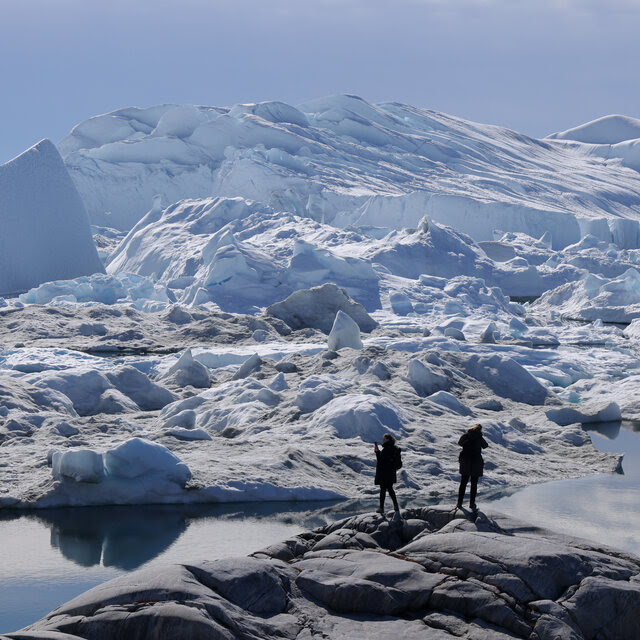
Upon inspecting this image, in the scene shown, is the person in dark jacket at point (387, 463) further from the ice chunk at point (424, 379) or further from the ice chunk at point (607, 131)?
the ice chunk at point (607, 131)

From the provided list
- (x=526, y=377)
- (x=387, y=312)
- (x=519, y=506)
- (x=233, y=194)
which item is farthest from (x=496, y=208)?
(x=519, y=506)

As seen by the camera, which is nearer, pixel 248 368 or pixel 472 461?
pixel 472 461

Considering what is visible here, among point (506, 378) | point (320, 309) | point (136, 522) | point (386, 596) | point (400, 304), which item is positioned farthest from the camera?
point (400, 304)

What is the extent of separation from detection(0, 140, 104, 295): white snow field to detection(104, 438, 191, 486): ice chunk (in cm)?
2685

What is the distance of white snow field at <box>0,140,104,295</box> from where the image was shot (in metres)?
36.1

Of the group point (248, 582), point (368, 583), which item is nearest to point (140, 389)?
point (248, 582)

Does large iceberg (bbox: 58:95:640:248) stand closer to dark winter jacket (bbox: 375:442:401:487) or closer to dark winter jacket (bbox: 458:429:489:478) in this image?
dark winter jacket (bbox: 375:442:401:487)

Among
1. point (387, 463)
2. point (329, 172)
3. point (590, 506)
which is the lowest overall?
point (590, 506)

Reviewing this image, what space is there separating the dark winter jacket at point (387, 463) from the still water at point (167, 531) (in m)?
2.08

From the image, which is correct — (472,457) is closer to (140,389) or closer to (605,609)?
(605,609)

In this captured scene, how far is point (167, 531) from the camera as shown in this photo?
10266 mm

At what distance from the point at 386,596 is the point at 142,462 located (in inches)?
223

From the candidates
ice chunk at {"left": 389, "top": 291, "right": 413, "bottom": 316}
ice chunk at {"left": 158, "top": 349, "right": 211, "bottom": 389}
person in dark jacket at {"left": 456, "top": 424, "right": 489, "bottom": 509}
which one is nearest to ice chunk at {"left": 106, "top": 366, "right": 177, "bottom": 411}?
ice chunk at {"left": 158, "top": 349, "right": 211, "bottom": 389}

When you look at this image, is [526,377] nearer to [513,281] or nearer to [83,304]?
[83,304]
